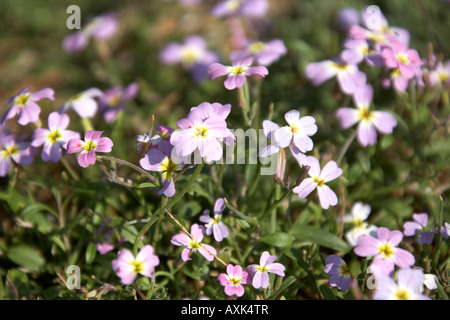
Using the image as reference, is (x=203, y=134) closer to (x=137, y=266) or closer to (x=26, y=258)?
(x=137, y=266)

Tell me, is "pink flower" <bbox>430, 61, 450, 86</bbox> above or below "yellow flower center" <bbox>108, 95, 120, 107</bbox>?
above

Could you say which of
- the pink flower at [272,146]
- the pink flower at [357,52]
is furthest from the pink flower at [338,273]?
the pink flower at [357,52]

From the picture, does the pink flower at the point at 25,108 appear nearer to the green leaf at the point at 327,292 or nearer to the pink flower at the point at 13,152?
the pink flower at the point at 13,152

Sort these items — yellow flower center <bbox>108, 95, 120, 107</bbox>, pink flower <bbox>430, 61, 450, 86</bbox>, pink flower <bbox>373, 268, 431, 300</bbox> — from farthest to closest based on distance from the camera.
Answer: yellow flower center <bbox>108, 95, 120, 107</bbox> → pink flower <bbox>430, 61, 450, 86</bbox> → pink flower <bbox>373, 268, 431, 300</bbox>

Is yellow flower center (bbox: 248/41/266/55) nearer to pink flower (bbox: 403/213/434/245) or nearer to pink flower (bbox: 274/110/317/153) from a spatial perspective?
pink flower (bbox: 274/110/317/153)

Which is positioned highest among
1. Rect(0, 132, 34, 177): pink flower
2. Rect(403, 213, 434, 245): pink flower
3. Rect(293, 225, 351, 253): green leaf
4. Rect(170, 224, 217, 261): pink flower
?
Rect(0, 132, 34, 177): pink flower

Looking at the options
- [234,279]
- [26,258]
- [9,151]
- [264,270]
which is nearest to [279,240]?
[264,270]
